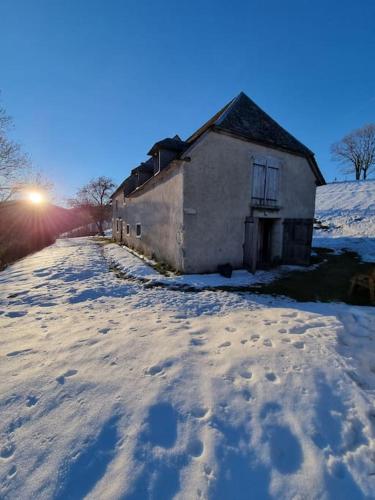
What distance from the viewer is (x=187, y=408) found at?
2525 mm

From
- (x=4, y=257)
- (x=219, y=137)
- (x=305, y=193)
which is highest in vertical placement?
(x=219, y=137)

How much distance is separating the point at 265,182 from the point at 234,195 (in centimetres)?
188

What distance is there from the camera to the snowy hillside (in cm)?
1452

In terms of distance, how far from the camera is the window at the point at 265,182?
31.3 feet

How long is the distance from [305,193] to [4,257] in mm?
19587

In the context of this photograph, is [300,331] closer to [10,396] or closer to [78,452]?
[78,452]

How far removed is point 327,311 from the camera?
5395mm

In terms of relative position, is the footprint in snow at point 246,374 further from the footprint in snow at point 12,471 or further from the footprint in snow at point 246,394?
the footprint in snow at point 12,471

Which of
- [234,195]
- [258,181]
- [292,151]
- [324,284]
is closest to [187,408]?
[324,284]

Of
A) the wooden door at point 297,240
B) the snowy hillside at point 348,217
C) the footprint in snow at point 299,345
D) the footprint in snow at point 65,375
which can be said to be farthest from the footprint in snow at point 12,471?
the snowy hillside at point 348,217

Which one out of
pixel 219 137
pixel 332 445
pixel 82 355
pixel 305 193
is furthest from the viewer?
pixel 305 193

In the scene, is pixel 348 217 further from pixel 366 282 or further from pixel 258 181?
pixel 366 282

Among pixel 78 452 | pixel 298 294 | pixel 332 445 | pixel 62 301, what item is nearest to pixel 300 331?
pixel 332 445

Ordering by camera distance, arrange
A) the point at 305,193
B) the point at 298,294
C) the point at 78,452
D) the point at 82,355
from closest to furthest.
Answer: the point at 78,452, the point at 82,355, the point at 298,294, the point at 305,193
